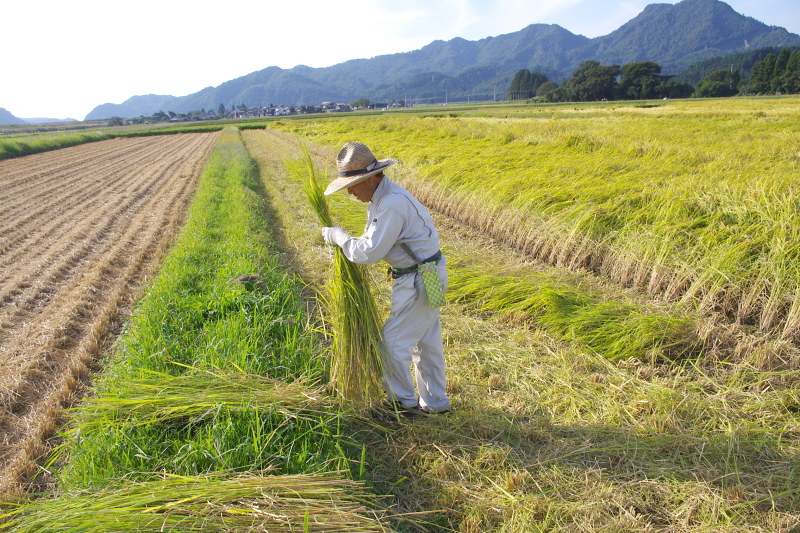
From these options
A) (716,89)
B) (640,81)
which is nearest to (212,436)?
(716,89)

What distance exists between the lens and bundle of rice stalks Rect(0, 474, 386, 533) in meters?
1.60

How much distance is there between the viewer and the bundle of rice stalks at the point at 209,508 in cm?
160

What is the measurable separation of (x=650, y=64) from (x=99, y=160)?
67.0 m

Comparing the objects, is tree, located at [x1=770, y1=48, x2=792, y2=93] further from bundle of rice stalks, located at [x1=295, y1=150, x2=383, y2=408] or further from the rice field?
bundle of rice stalks, located at [x1=295, y1=150, x2=383, y2=408]

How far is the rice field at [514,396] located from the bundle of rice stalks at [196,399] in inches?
0.6

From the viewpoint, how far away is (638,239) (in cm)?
453

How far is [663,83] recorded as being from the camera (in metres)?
56.5

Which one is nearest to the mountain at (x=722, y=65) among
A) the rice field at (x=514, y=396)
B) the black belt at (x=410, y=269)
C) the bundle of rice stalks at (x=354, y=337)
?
the rice field at (x=514, y=396)

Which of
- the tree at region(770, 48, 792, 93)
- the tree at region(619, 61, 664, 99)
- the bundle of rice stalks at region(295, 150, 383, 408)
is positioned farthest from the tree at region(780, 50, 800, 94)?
the bundle of rice stalks at region(295, 150, 383, 408)

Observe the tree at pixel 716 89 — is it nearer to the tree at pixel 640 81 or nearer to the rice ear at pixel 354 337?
the tree at pixel 640 81

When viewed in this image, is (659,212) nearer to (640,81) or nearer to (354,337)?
(354,337)

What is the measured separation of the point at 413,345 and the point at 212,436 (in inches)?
45.5

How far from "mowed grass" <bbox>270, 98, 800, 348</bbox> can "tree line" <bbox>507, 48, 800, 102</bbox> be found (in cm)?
5408

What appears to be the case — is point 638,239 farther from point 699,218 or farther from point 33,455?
point 33,455
